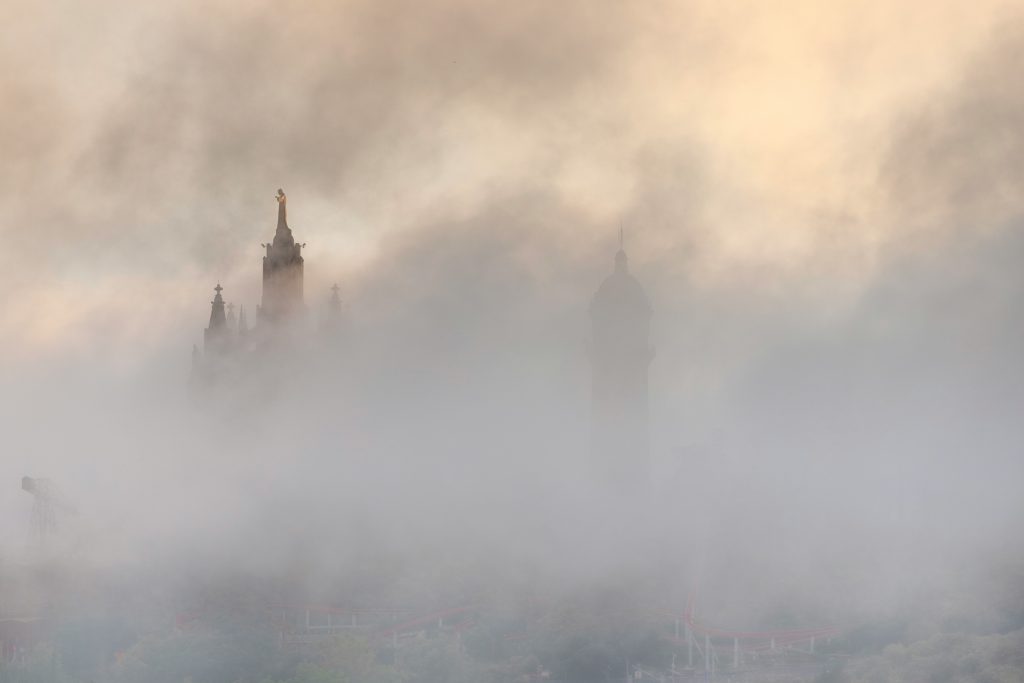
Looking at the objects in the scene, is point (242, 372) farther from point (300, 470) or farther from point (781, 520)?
point (781, 520)

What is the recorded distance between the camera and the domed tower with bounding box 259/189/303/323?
13800cm

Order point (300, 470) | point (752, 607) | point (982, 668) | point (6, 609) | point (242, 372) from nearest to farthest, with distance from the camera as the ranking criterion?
point (982, 668)
point (6, 609)
point (752, 607)
point (300, 470)
point (242, 372)

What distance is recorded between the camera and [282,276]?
138 metres

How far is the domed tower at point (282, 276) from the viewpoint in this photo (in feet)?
453

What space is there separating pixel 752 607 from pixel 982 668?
84.3 ft

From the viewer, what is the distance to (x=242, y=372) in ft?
477

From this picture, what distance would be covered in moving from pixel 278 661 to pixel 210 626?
6.00m

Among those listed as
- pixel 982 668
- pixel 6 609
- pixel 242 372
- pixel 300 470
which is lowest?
pixel 982 668

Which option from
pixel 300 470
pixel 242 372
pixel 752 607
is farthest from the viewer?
pixel 242 372

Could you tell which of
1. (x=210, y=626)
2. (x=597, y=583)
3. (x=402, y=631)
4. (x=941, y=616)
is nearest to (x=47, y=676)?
(x=210, y=626)

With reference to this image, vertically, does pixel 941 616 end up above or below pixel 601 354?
below

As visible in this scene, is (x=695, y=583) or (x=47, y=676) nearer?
(x=47, y=676)

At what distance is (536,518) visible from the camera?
418 ft

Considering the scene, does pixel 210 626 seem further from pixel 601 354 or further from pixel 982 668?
pixel 601 354
